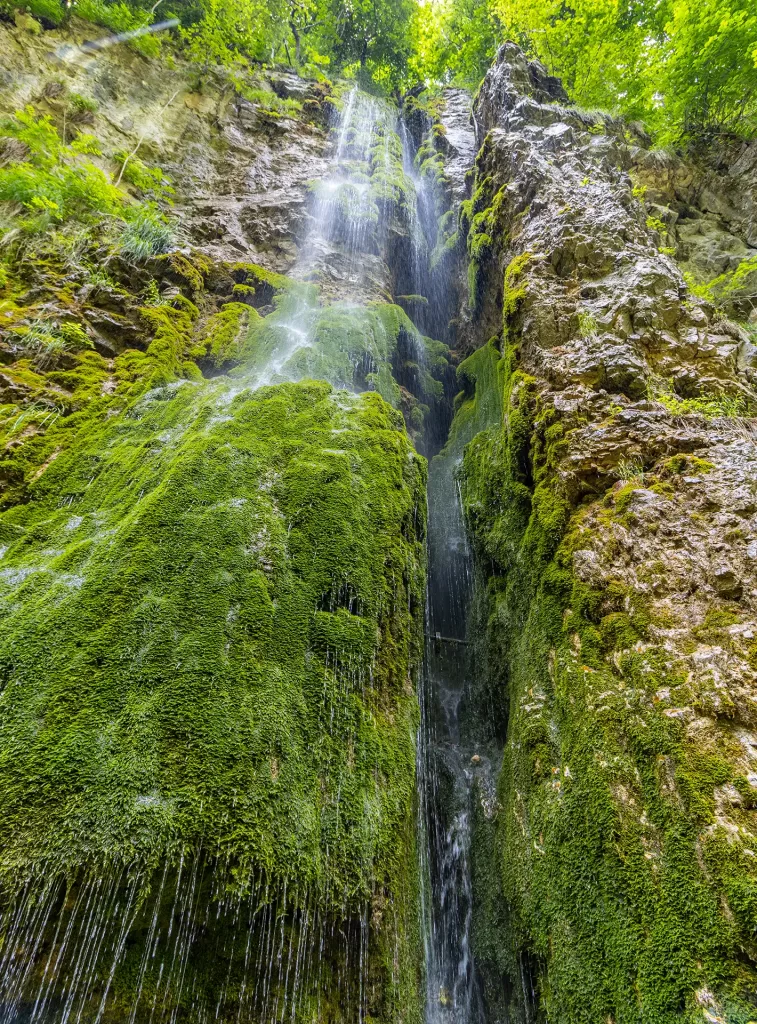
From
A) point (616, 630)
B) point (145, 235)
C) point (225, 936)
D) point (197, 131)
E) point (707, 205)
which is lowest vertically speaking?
point (225, 936)

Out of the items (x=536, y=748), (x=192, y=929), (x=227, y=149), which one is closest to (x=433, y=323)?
(x=227, y=149)

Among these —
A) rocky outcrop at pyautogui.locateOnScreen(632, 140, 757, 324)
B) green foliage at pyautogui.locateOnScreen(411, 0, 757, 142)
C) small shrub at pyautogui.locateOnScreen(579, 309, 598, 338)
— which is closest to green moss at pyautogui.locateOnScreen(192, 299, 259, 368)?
small shrub at pyautogui.locateOnScreen(579, 309, 598, 338)

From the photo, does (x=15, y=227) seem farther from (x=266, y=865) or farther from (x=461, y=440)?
(x=266, y=865)

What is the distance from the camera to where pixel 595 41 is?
1155 cm

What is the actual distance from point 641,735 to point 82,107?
552 inches

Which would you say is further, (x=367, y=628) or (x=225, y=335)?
(x=225, y=335)

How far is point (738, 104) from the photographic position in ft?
35.2

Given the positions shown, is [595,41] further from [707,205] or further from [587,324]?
[587,324]

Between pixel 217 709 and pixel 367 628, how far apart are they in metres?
1.50

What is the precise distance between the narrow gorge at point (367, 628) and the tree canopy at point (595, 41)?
384cm

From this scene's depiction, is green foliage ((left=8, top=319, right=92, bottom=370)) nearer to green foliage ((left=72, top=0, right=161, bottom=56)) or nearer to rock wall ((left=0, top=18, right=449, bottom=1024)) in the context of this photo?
rock wall ((left=0, top=18, right=449, bottom=1024))

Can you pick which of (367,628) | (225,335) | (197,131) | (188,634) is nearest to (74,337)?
(225,335)

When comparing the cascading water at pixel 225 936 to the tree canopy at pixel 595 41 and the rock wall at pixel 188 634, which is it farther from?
the tree canopy at pixel 595 41

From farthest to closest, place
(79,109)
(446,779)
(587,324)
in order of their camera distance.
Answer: (79,109)
(587,324)
(446,779)
